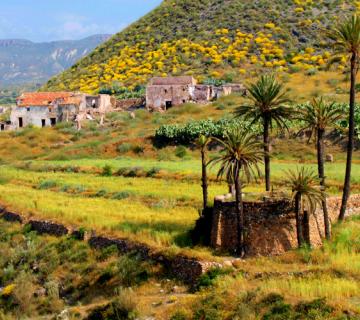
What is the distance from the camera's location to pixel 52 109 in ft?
226

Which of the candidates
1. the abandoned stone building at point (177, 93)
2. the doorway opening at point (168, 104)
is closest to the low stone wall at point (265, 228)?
the abandoned stone building at point (177, 93)

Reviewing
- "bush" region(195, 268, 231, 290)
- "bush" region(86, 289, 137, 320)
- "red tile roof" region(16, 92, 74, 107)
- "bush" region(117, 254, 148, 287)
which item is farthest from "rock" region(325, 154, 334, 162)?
"red tile roof" region(16, 92, 74, 107)

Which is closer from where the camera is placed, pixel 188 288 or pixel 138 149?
pixel 188 288

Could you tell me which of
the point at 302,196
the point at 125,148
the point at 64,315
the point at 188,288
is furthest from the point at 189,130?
the point at 64,315

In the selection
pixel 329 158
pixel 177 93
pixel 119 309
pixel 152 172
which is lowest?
pixel 119 309

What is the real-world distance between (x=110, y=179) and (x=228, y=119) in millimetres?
15359

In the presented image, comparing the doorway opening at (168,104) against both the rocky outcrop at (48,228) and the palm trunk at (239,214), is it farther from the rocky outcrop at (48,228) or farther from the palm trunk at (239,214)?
the palm trunk at (239,214)

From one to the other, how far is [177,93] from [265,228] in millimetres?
46146

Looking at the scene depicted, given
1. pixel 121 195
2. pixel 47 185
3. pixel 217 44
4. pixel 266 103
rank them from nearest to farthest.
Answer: pixel 266 103, pixel 121 195, pixel 47 185, pixel 217 44

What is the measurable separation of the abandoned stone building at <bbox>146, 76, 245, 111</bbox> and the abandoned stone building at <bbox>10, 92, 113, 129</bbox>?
5.79 m

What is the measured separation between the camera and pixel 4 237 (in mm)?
31562

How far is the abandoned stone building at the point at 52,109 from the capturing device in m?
68.3

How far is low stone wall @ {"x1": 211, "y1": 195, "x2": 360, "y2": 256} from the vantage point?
2303 centimetres

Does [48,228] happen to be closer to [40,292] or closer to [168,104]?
[40,292]
